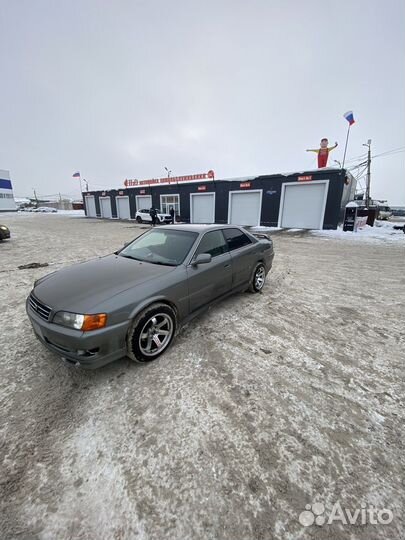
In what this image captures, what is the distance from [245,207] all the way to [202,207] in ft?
14.1

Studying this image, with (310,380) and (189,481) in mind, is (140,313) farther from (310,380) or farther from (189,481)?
(310,380)

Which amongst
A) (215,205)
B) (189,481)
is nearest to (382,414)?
(189,481)

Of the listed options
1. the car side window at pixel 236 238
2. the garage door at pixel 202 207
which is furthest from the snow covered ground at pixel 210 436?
the garage door at pixel 202 207

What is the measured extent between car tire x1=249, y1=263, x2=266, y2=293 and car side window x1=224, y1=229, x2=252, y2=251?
548 mm

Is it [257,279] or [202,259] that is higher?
[202,259]

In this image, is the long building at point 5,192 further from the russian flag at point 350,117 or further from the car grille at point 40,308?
the car grille at point 40,308

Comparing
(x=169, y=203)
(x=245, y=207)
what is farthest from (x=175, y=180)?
(x=245, y=207)

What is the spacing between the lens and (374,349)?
2.84m

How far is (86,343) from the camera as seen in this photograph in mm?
2037

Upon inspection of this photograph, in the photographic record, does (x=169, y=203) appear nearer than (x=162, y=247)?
No

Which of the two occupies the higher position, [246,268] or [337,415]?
[246,268]

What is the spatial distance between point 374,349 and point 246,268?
2062 millimetres

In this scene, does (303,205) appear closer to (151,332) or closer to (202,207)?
(202,207)

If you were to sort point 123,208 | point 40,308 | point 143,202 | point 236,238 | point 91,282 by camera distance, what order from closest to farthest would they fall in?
point 40,308 → point 91,282 → point 236,238 → point 143,202 → point 123,208
